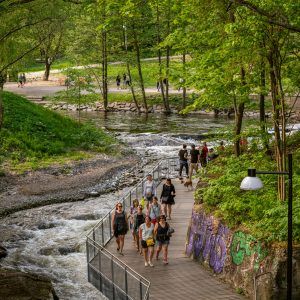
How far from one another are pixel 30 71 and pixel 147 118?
1238 inches

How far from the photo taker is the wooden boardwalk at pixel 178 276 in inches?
606

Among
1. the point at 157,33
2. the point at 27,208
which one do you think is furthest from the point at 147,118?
the point at 27,208

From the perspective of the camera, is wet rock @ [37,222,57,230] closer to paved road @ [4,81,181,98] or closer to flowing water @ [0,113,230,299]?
flowing water @ [0,113,230,299]

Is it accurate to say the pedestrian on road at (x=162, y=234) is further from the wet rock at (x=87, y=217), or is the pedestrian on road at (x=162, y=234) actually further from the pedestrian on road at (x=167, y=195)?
the wet rock at (x=87, y=217)

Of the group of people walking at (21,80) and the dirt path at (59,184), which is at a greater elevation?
the group of people walking at (21,80)

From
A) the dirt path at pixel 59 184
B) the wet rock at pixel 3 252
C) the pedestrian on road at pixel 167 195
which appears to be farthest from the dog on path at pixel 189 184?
the wet rock at pixel 3 252

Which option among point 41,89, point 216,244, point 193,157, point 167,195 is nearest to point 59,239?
point 167,195

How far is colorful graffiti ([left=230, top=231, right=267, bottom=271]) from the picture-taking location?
1499cm

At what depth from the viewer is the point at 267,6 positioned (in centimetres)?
1516

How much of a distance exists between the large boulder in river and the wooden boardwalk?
2.51 metres

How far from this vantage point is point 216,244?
16.9 metres

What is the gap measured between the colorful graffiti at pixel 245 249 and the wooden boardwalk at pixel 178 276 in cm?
83

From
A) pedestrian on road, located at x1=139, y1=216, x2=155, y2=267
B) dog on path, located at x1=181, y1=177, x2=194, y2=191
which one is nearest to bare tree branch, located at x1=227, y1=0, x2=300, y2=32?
pedestrian on road, located at x1=139, y1=216, x2=155, y2=267

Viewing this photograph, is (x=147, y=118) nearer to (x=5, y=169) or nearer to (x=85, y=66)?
(x=85, y=66)
